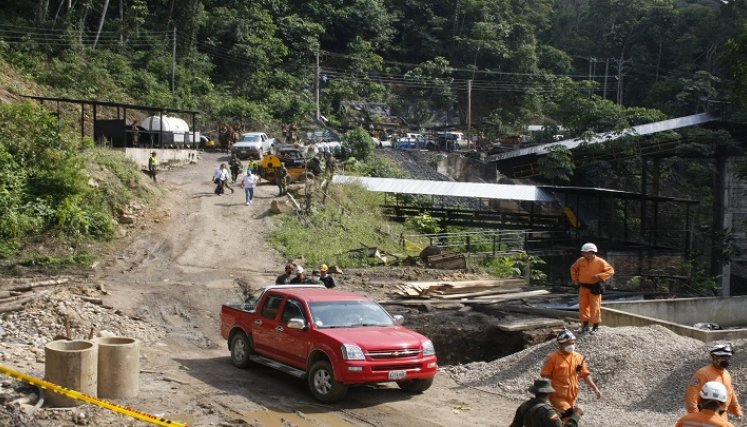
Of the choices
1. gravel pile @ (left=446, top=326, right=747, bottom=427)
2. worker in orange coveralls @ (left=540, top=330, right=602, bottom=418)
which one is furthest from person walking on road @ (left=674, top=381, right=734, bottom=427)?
gravel pile @ (left=446, top=326, right=747, bottom=427)

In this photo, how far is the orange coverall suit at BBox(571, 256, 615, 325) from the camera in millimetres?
12977

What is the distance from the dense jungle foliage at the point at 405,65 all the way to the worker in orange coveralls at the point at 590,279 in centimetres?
1663

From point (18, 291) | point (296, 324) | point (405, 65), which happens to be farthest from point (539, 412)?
point (405, 65)

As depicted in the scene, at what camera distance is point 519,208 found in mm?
48812

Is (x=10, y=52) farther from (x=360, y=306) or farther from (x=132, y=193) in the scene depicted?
(x=360, y=306)

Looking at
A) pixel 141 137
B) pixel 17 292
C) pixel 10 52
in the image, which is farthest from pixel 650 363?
pixel 10 52

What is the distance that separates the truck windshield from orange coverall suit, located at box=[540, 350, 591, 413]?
413 centimetres

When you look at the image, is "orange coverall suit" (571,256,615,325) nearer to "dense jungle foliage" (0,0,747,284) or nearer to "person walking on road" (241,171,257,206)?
"dense jungle foliage" (0,0,747,284)

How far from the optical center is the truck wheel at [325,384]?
37.0 feet

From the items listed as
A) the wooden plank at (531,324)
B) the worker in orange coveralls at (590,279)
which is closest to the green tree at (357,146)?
the wooden plank at (531,324)

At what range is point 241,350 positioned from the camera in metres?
13.7

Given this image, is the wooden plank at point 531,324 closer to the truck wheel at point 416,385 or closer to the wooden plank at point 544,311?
the wooden plank at point 544,311

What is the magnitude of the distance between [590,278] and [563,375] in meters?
4.59

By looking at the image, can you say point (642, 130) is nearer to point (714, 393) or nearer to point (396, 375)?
point (396, 375)
